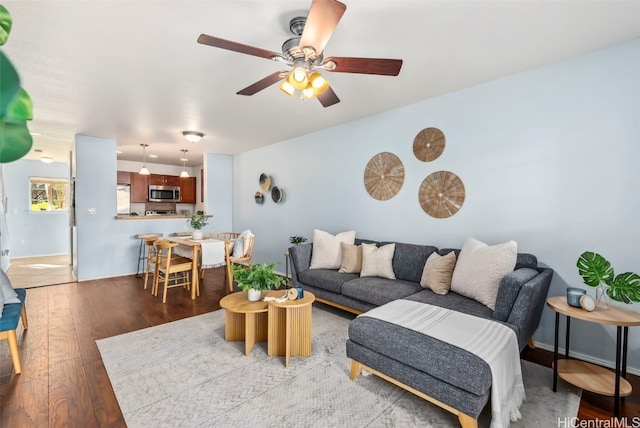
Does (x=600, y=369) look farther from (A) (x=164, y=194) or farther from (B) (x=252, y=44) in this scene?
(A) (x=164, y=194)

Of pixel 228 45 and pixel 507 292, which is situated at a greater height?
pixel 228 45

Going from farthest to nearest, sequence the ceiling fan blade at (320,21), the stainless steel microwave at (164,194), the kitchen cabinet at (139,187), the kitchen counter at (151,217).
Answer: the stainless steel microwave at (164,194) → the kitchen cabinet at (139,187) → the kitchen counter at (151,217) → the ceiling fan blade at (320,21)

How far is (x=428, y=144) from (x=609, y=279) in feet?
6.54

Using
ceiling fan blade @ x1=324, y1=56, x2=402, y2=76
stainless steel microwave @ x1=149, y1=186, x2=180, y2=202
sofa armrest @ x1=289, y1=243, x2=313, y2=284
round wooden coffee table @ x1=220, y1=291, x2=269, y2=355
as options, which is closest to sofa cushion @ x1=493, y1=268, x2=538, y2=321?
ceiling fan blade @ x1=324, y1=56, x2=402, y2=76

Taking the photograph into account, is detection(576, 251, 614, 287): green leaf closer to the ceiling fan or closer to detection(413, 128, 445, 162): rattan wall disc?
detection(413, 128, 445, 162): rattan wall disc

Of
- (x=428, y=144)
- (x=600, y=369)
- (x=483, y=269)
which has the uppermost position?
(x=428, y=144)

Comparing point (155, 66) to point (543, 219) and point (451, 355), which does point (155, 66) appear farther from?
point (543, 219)

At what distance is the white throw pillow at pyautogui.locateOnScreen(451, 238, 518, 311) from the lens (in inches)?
93.3

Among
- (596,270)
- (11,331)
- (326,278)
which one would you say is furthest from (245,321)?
(596,270)

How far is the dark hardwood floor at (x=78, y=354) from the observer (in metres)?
1.81

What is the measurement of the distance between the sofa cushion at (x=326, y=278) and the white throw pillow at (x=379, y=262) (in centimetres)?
18

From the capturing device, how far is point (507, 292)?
83.6 inches

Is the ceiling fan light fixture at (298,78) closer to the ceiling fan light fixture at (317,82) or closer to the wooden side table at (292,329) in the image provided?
the ceiling fan light fixture at (317,82)

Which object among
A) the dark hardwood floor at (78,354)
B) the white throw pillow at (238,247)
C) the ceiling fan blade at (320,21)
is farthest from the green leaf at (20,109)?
the white throw pillow at (238,247)
